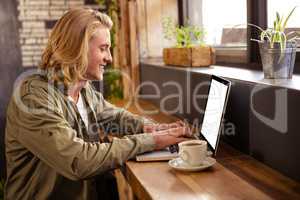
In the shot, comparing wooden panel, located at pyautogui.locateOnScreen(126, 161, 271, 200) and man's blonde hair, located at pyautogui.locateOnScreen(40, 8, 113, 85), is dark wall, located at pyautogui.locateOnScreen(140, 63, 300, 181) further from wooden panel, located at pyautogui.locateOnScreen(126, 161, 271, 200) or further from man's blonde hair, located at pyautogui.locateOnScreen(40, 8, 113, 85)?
man's blonde hair, located at pyautogui.locateOnScreen(40, 8, 113, 85)

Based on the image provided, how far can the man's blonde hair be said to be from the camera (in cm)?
171

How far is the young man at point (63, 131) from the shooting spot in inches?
60.5

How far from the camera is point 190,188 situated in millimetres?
1337

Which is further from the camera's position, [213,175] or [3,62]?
[3,62]

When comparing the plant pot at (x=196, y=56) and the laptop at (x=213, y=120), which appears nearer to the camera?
the laptop at (x=213, y=120)

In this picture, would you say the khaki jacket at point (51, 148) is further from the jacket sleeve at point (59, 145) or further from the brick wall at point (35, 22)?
the brick wall at point (35, 22)

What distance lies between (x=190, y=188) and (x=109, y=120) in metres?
0.96

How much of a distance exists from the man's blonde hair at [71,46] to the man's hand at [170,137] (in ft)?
1.35

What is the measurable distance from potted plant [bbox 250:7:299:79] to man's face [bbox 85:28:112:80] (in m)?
0.65

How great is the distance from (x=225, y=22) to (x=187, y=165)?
1607 mm

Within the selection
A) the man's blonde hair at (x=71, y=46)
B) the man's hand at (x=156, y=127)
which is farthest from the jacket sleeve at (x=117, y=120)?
the man's blonde hair at (x=71, y=46)

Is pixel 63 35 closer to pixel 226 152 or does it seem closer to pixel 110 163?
pixel 110 163

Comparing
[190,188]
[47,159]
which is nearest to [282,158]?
[190,188]

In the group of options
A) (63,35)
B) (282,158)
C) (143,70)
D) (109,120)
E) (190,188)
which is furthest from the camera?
(143,70)
